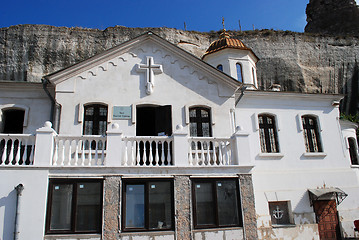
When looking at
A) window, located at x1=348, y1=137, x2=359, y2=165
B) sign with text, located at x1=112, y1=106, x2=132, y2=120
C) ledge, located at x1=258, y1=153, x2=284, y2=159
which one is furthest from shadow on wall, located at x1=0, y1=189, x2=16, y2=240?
window, located at x1=348, y1=137, x2=359, y2=165

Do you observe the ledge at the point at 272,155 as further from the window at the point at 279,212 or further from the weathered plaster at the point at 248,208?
the weathered plaster at the point at 248,208

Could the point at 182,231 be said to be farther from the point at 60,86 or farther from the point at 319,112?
the point at 319,112

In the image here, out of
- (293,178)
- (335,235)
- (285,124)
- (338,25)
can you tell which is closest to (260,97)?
(285,124)

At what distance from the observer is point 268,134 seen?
1516 cm

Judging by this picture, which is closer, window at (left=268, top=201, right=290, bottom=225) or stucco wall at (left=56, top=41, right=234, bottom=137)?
stucco wall at (left=56, top=41, right=234, bottom=137)

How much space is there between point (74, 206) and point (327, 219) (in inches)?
451

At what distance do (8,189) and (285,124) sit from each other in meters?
12.3

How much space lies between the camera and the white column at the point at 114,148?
32.0 feet

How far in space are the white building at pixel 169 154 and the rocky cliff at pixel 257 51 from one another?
16732mm

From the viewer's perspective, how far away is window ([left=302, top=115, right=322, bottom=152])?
1547 centimetres

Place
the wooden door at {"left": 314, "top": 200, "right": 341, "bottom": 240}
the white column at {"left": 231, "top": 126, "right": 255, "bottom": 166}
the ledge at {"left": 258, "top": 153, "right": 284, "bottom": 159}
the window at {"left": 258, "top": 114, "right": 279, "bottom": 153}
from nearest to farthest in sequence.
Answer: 1. the white column at {"left": 231, "top": 126, "right": 255, "bottom": 166}
2. the wooden door at {"left": 314, "top": 200, "right": 341, "bottom": 240}
3. the ledge at {"left": 258, "top": 153, "right": 284, "bottom": 159}
4. the window at {"left": 258, "top": 114, "right": 279, "bottom": 153}

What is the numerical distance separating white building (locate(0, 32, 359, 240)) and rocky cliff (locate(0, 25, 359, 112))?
16.7 metres

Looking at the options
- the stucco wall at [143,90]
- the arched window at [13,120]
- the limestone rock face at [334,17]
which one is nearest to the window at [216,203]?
the stucco wall at [143,90]

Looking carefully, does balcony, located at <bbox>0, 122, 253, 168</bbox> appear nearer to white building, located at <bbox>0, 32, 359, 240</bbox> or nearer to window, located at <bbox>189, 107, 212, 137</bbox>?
white building, located at <bbox>0, 32, 359, 240</bbox>
